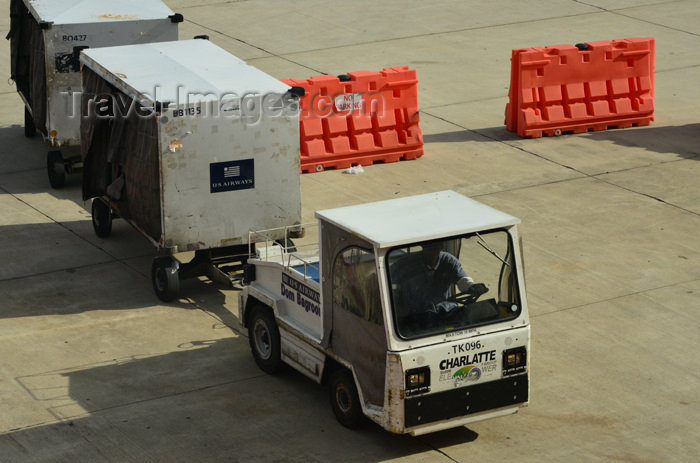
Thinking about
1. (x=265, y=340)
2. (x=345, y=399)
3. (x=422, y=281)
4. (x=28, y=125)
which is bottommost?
(x=345, y=399)

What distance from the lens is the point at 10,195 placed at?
1511cm

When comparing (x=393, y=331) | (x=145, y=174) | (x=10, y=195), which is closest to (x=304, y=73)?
(x=10, y=195)

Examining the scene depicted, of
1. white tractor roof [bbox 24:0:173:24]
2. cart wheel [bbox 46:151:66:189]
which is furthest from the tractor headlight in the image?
white tractor roof [bbox 24:0:173:24]

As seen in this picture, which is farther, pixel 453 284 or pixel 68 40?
pixel 68 40

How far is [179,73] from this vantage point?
40.2ft

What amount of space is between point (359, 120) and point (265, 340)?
6.24 m

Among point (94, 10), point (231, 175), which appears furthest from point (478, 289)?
point (94, 10)

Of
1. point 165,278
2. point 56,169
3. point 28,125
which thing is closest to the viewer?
point 165,278

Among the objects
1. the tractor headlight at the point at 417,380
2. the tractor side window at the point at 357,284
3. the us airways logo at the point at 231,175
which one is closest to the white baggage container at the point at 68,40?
the us airways logo at the point at 231,175

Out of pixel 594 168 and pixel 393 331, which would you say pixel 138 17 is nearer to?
pixel 594 168

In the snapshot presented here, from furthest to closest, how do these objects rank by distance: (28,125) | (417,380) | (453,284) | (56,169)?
1. (28,125)
2. (56,169)
3. (453,284)
4. (417,380)

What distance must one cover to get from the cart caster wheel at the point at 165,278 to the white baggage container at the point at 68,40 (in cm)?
381

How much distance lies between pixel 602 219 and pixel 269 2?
12.7m

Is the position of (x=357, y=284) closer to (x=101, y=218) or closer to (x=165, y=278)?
(x=165, y=278)
